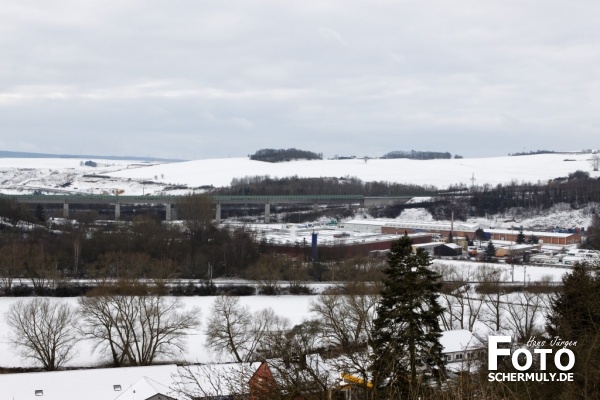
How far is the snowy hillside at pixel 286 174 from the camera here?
10438 centimetres

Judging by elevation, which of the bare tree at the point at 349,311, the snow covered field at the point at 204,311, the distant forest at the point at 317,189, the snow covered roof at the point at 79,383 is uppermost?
the distant forest at the point at 317,189

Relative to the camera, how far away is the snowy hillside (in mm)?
104375

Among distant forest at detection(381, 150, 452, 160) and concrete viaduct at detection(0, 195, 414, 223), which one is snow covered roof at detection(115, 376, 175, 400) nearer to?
concrete viaduct at detection(0, 195, 414, 223)

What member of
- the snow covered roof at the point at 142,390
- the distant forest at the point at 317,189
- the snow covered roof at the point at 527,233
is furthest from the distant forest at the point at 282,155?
the snow covered roof at the point at 142,390

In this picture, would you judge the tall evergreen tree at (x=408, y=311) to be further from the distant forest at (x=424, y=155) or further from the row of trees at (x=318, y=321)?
the distant forest at (x=424, y=155)

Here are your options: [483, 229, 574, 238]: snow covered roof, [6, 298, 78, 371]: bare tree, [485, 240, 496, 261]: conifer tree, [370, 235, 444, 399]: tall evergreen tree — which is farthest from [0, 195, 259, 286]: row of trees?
[483, 229, 574, 238]: snow covered roof

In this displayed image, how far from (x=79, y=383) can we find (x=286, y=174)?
101 metres

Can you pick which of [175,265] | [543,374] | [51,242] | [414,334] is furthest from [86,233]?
[543,374]

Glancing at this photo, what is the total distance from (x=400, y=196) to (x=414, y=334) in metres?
69.6

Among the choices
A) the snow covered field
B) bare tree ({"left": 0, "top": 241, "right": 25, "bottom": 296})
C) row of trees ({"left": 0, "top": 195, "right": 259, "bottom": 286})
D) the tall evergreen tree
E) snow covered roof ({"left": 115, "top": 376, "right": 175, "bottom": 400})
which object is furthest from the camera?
row of trees ({"left": 0, "top": 195, "right": 259, "bottom": 286})

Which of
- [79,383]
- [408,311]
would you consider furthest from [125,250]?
[408,311]

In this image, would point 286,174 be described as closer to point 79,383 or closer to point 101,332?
point 101,332

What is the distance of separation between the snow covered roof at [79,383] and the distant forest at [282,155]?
125987 millimetres

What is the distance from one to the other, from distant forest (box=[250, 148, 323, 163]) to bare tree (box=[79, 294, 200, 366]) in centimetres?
11871
